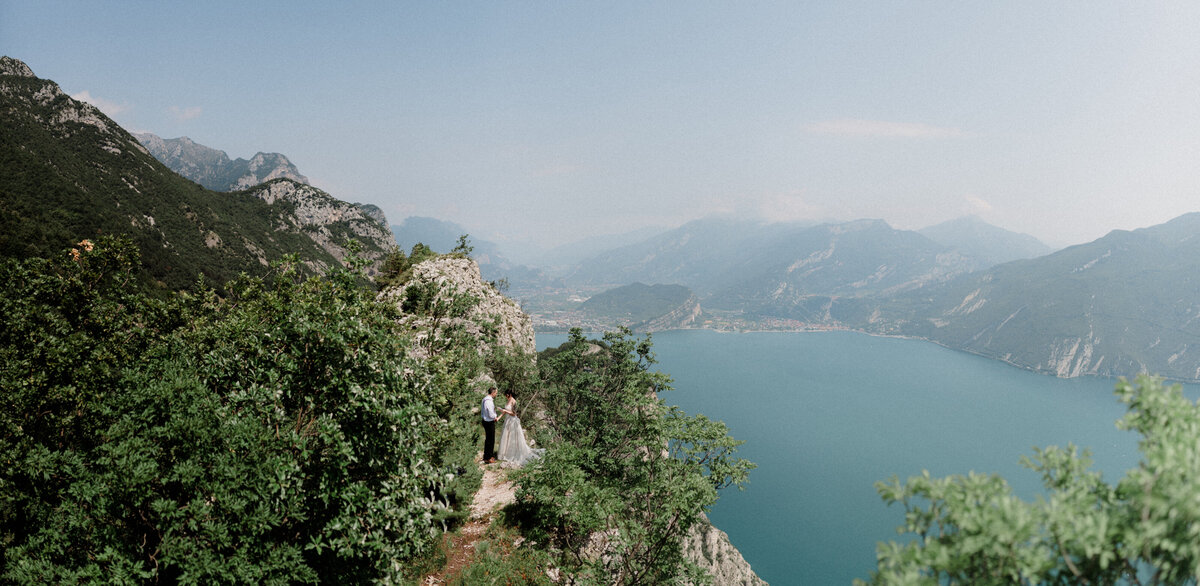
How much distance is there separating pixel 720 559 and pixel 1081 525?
63.2 m

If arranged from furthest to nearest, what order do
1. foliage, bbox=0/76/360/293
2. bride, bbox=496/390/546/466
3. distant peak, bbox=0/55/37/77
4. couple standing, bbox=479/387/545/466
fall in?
distant peak, bbox=0/55/37/77
foliage, bbox=0/76/360/293
bride, bbox=496/390/546/466
couple standing, bbox=479/387/545/466

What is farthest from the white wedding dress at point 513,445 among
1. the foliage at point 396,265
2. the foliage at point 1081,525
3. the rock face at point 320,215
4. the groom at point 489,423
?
the rock face at point 320,215

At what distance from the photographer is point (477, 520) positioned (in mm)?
13359

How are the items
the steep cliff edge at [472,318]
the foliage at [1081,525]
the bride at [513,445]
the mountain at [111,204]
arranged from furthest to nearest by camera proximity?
1. the mountain at [111,204]
2. the bride at [513,445]
3. the steep cliff edge at [472,318]
4. the foliage at [1081,525]

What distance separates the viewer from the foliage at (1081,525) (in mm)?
3195

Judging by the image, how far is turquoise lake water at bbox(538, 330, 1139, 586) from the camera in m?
78.6

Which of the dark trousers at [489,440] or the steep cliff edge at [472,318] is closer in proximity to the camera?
the steep cliff edge at [472,318]

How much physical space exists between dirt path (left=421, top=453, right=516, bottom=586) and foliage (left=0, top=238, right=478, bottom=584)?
150 inches

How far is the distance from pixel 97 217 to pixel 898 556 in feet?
406

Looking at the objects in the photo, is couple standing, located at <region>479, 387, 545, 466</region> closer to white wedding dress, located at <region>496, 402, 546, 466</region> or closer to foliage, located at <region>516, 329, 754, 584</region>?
white wedding dress, located at <region>496, 402, 546, 466</region>

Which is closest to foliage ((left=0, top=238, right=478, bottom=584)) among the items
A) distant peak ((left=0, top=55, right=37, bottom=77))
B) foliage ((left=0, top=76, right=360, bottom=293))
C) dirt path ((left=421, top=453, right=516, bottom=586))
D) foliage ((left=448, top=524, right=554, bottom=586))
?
foliage ((left=448, top=524, right=554, bottom=586))

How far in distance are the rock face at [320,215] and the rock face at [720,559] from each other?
133967 mm

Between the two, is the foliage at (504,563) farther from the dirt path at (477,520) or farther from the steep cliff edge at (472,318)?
the steep cliff edge at (472,318)

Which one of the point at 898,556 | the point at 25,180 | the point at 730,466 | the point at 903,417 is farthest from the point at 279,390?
the point at 903,417
